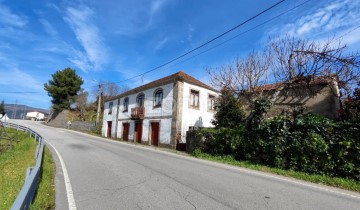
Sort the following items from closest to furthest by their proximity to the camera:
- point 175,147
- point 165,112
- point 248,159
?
1. point 248,159
2. point 175,147
3. point 165,112

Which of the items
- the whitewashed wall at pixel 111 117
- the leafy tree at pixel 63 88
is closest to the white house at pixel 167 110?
the whitewashed wall at pixel 111 117

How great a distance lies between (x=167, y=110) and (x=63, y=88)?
3280 centimetres

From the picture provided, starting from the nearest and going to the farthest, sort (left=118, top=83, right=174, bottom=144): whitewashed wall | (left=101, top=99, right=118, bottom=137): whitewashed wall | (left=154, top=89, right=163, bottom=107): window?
1. (left=118, top=83, right=174, bottom=144): whitewashed wall
2. (left=154, top=89, right=163, bottom=107): window
3. (left=101, top=99, right=118, bottom=137): whitewashed wall

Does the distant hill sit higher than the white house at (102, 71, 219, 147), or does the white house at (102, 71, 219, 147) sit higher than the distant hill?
the distant hill

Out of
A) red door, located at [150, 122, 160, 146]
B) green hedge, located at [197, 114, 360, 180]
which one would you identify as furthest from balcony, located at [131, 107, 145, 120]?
green hedge, located at [197, 114, 360, 180]

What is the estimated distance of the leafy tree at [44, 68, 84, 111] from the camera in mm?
48312

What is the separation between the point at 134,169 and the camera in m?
9.02

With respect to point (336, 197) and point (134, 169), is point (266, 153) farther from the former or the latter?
point (134, 169)

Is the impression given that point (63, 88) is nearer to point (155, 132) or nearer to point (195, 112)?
point (155, 132)

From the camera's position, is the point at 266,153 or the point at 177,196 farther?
the point at 266,153

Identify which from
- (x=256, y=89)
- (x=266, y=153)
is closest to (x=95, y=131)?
(x=256, y=89)

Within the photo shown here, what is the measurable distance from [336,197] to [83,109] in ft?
162

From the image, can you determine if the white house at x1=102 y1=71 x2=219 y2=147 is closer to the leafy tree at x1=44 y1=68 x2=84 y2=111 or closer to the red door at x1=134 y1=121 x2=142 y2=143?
the red door at x1=134 y1=121 x2=142 y2=143

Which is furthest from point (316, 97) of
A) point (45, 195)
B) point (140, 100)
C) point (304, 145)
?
point (45, 195)
